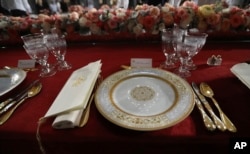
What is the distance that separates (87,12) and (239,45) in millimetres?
620

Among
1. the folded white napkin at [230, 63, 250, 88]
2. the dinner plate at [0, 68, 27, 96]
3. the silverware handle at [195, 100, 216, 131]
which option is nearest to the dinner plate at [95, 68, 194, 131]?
the silverware handle at [195, 100, 216, 131]

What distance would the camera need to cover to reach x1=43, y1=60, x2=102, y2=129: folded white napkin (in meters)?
0.42

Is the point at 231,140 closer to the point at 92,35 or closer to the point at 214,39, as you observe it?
the point at 214,39

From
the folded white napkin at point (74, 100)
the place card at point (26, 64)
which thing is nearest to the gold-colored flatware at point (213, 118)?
the folded white napkin at point (74, 100)

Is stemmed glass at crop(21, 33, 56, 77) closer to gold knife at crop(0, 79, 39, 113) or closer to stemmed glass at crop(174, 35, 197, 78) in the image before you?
gold knife at crop(0, 79, 39, 113)

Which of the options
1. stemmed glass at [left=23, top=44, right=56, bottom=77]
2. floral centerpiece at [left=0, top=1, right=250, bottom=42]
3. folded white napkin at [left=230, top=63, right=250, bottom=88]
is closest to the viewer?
folded white napkin at [left=230, top=63, right=250, bottom=88]

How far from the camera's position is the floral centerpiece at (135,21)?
0.77 m

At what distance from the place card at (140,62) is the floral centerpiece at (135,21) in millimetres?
175

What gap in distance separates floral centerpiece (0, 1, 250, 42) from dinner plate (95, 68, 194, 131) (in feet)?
1.00

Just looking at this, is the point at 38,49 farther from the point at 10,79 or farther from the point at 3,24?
the point at 3,24

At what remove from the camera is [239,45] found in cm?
80

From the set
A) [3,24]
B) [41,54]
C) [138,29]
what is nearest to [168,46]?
[138,29]

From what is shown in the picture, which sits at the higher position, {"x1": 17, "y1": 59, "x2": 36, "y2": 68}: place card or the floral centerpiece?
the floral centerpiece

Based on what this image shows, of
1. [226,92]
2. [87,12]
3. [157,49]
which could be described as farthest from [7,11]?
[226,92]
